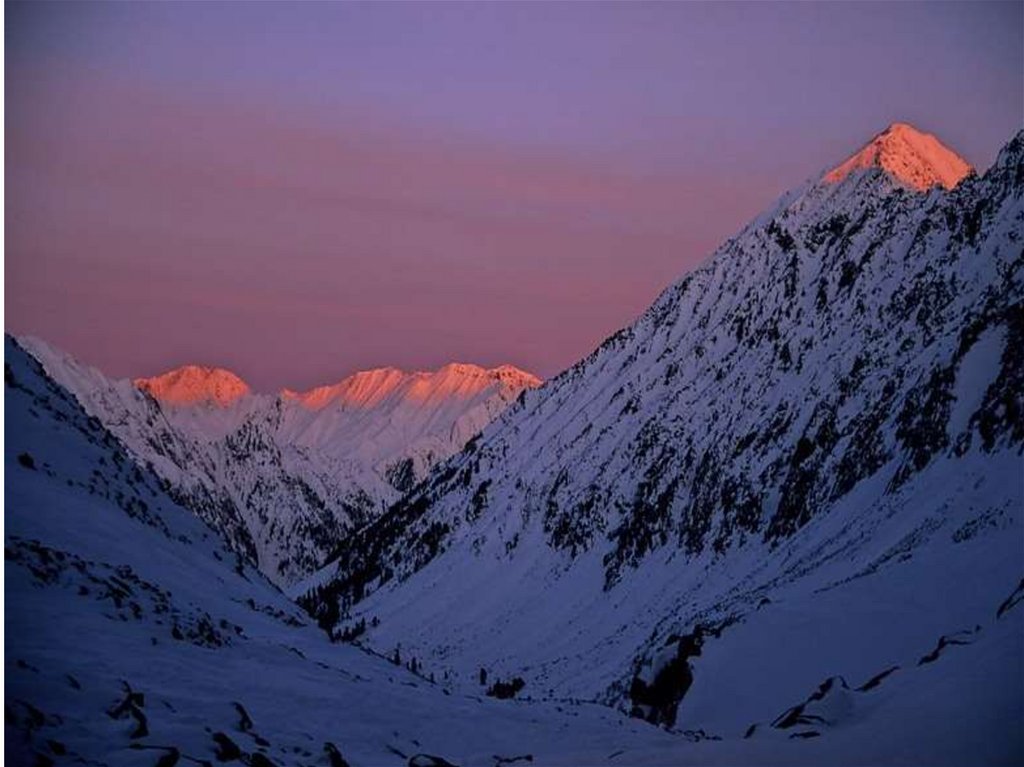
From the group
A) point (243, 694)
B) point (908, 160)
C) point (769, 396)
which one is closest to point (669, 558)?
point (769, 396)

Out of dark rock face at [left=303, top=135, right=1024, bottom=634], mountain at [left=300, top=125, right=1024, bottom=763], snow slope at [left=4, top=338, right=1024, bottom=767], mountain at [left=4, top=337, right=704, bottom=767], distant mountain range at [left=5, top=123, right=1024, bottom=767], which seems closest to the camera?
snow slope at [left=4, top=338, right=1024, bottom=767]

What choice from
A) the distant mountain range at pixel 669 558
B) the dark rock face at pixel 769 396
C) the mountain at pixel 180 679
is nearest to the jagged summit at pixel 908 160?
the distant mountain range at pixel 669 558

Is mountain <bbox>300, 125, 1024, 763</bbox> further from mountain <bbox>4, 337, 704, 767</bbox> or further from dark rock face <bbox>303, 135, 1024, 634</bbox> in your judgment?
mountain <bbox>4, 337, 704, 767</bbox>

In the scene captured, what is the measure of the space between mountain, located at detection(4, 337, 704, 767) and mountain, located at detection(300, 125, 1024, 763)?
4.96m

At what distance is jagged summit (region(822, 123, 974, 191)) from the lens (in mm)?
135250

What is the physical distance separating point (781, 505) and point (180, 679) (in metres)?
67.9

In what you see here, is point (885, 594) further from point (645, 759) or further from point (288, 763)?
point (288, 763)

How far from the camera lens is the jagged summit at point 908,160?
13525 cm

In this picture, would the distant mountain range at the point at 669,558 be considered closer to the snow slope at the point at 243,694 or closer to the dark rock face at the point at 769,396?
the snow slope at the point at 243,694

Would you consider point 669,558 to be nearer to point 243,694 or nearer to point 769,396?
point 769,396

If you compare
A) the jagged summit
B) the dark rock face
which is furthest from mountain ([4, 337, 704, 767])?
the jagged summit

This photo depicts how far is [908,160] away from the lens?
141 m

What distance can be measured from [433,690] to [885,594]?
49.9 ft

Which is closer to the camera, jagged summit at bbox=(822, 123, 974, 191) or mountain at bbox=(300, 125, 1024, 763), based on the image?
mountain at bbox=(300, 125, 1024, 763)
